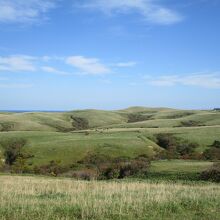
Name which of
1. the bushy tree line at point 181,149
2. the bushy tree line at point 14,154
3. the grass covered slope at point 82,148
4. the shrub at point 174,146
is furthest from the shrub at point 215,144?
the bushy tree line at point 14,154

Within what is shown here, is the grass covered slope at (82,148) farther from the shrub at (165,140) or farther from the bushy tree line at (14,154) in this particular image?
the shrub at (165,140)

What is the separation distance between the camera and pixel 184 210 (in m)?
17.5

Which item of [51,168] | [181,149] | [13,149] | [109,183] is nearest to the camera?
[109,183]

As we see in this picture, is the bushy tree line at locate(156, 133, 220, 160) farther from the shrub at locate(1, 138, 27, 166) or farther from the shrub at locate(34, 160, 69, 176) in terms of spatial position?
the shrub at locate(1, 138, 27, 166)

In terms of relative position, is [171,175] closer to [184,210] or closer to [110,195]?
[110,195]

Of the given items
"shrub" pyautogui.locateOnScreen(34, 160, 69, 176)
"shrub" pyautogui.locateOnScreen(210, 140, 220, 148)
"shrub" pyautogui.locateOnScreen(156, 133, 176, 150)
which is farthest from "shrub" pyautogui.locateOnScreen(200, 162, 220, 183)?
"shrub" pyautogui.locateOnScreen(156, 133, 176, 150)

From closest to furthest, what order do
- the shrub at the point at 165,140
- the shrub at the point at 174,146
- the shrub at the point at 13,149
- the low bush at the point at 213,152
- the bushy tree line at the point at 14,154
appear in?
the bushy tree line at the point at 14,154
the low bush at the point at 213,152
the shrub at the point at 174,146
the shrub at the point at 13,149
the shrub at the point at 165,140

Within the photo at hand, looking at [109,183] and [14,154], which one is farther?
[14,154]

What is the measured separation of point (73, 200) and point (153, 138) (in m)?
105

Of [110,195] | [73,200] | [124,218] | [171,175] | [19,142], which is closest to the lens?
[124,218]

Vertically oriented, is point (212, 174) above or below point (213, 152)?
above

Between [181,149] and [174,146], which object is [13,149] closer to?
[174,146]

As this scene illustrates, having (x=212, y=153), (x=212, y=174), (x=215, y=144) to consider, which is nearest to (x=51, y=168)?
(x=212, y=153)

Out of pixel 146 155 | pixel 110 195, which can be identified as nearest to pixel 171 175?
pixel 110 195
